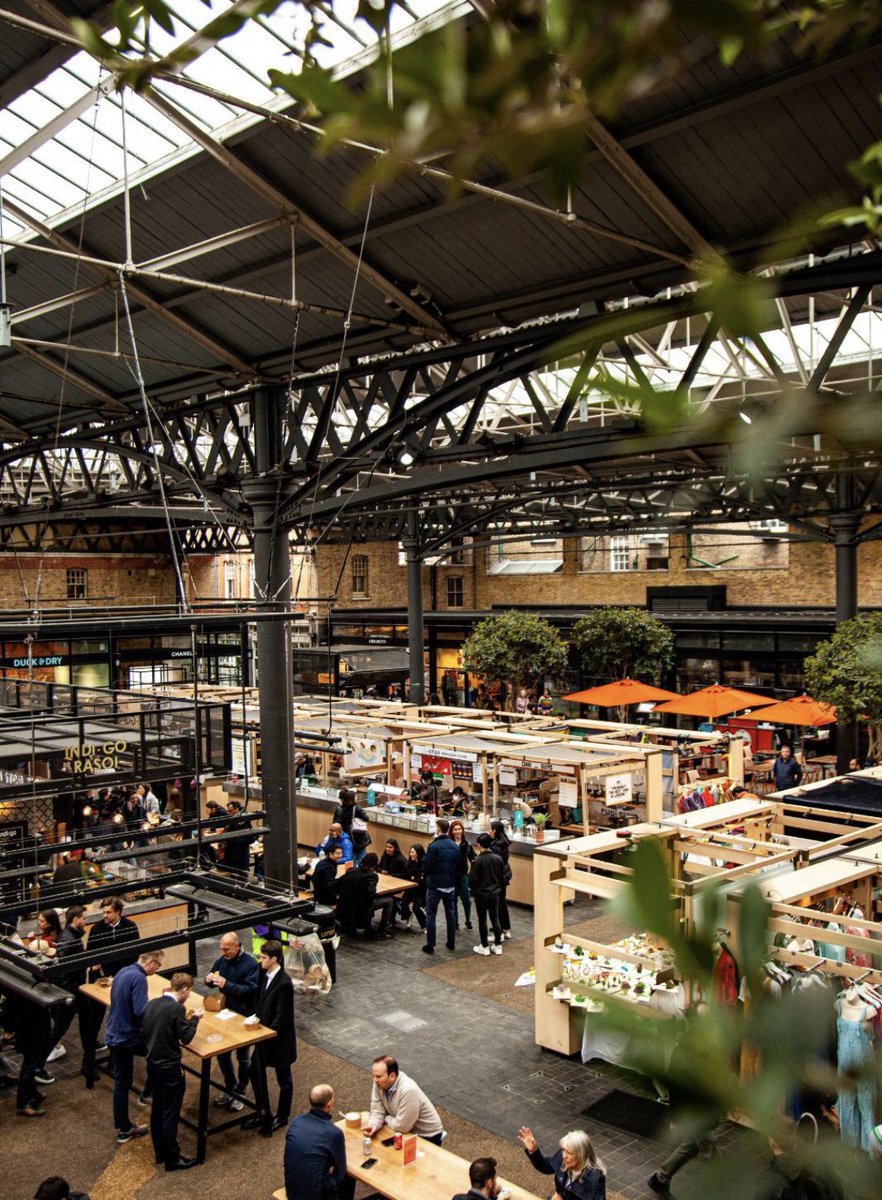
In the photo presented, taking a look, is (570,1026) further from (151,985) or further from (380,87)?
(380,87)

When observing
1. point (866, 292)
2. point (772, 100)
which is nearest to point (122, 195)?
point (772, 100)

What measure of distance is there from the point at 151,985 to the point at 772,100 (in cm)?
841

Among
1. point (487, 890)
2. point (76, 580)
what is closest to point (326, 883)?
point (487, 890)

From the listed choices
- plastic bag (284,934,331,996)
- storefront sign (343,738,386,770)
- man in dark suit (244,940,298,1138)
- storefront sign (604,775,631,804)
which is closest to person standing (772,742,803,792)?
storefront sign (604,775,631,804)

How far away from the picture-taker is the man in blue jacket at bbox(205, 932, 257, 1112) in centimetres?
795

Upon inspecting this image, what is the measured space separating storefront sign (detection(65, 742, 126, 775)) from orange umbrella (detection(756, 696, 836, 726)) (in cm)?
1348

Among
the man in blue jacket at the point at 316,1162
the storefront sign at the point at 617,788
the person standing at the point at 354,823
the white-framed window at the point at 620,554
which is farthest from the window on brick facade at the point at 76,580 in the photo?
the man in blue jacket at the point at 316,1162

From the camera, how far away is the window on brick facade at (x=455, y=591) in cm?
3722

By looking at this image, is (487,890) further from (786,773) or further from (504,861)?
(786,773)

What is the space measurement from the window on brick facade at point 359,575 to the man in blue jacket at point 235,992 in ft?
98.3

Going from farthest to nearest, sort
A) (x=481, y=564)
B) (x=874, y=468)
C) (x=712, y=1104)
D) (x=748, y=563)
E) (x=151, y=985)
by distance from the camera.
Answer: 1. (x=481, y=564)
2. (x=748, y=563)
3. (x=151, y=985)
4. (x=874, y=468)
5. (x=712, y=1104)

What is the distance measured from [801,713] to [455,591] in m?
20.1

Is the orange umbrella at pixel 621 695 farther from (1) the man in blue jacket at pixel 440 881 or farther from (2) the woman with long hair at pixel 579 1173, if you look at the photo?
(2) the woman with long hair at pixel 579 1173

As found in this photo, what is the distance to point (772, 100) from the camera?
277 inches
